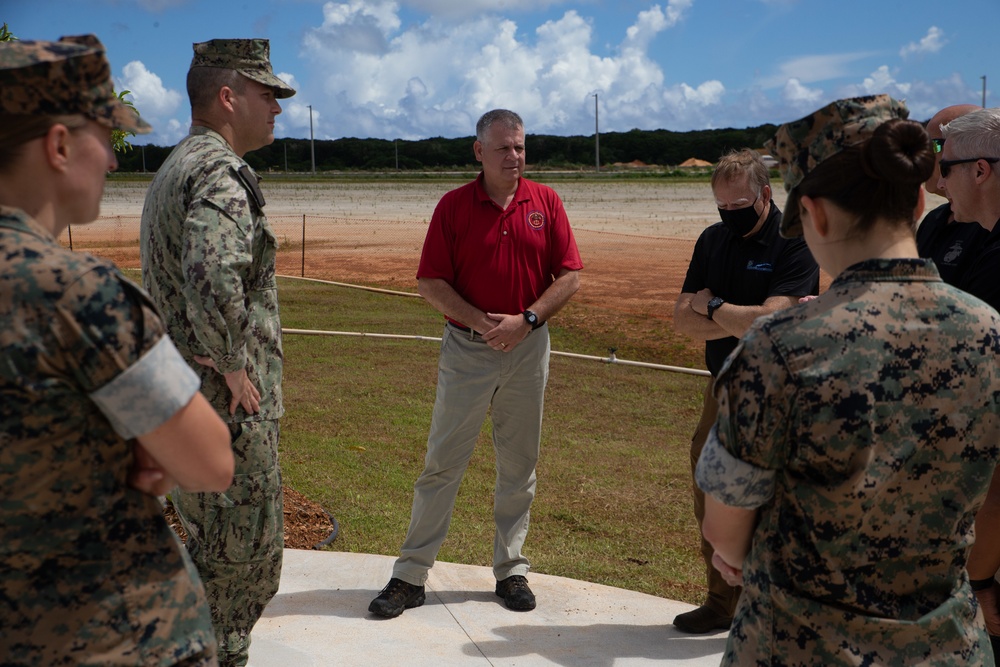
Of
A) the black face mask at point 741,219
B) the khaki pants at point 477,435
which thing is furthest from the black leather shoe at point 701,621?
the black face mask at point 741,219

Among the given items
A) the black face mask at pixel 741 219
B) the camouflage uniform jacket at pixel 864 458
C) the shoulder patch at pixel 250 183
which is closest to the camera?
the camouflage uniform jacket at pixel 864 458

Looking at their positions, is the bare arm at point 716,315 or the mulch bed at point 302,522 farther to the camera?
the mulch bed at point 302,522

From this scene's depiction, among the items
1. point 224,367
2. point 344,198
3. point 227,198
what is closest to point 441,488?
point 224,367

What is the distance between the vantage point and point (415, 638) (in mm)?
4043

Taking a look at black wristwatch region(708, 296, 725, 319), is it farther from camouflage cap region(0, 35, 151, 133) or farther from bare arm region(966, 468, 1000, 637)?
camouflage cap region(0, 35, 151, 133)

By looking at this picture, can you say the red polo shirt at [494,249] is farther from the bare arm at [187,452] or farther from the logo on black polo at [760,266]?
the bare arm at [187,452]

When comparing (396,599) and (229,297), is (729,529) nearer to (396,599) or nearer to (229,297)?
(229,297)

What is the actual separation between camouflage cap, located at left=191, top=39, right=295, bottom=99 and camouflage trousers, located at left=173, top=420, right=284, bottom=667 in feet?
4.11

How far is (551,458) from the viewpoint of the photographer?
24.3 ft

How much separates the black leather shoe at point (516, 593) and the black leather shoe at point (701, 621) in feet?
2.29

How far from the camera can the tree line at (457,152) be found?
10091 cm

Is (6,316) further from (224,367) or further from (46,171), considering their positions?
(224,367)

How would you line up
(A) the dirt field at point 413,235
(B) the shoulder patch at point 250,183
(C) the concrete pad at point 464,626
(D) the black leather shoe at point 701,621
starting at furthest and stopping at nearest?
(A) the dirt field at point 413,235, (D) the black leather shoe at point 701,621, (C) the concrete pad at point 464,626, (B) the shoulder patch at point 250,183

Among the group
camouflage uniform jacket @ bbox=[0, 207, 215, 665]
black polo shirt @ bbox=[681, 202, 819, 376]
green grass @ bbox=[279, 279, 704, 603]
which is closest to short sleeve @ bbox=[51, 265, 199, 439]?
camouflage uniform jacket @ bbox=[0, 207, 215, 665]
